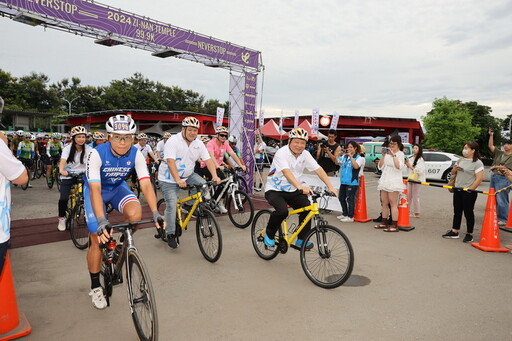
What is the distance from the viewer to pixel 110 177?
358 centimetres

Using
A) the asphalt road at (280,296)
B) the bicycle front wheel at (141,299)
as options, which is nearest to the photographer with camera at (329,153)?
the asphalt road at (280,296)

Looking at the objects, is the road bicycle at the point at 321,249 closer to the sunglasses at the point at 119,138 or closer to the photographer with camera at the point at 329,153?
the sunglasses at the point at 119,138

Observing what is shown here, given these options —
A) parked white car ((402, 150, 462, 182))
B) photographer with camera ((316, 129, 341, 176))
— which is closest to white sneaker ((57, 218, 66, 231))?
photographer with camera ((316, 129, 341, 176))

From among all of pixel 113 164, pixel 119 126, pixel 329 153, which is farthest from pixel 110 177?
pixel 329 153

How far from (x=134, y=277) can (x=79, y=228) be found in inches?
126

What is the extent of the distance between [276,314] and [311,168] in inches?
82.3

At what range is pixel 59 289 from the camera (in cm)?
402

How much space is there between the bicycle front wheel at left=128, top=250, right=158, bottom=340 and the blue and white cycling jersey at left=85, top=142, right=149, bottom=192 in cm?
97

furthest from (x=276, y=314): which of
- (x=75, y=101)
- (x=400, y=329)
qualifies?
(x=75, y=101)

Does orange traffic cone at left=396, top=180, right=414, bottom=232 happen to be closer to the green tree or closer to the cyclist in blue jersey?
the cyclist in blue jersey

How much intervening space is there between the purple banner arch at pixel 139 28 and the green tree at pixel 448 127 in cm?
3883

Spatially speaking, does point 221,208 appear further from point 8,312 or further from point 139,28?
point 139,28

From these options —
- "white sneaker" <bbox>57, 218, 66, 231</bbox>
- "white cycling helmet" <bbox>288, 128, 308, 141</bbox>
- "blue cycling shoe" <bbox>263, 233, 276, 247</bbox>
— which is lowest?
"white sneaker" <bbox>57, 218, 66, 231</bbox>

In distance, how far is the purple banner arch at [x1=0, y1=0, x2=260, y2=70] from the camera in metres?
7.90
